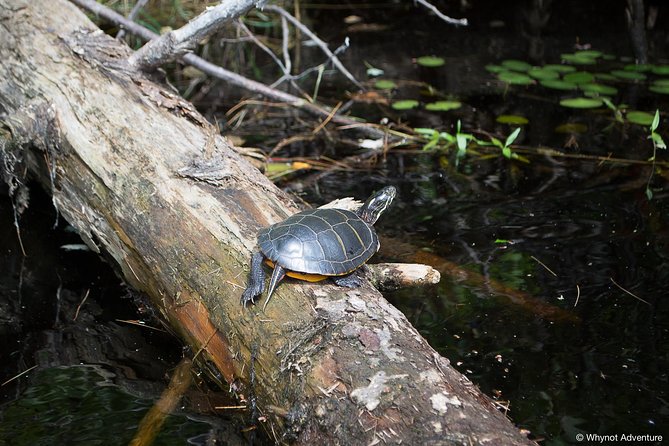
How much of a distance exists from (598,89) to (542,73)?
2.19 ft

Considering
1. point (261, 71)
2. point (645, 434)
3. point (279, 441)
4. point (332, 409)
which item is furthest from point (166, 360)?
point (261, 71)

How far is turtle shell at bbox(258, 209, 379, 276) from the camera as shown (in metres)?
2.67

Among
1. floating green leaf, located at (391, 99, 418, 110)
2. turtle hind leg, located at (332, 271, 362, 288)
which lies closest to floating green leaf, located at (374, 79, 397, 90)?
floating green leaf, located at (391, 99, 418, 110)

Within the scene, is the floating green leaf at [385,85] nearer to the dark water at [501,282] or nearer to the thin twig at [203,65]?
the dark water at [501,282]

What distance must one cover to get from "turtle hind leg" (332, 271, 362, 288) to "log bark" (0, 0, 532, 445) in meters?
0.05

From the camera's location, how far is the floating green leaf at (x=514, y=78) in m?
6.31

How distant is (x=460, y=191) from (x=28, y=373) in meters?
2.90

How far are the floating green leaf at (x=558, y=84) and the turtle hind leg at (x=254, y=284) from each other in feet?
14.2

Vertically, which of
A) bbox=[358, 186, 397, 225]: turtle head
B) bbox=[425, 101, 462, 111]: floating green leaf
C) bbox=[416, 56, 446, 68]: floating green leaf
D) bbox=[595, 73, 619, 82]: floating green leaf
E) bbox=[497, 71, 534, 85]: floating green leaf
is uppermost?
bbox=[358, 186, 397, 225]: turtle head

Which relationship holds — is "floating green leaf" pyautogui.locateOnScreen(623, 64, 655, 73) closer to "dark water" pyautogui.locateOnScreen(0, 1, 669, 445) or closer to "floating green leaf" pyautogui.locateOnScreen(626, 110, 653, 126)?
"dark water" pyautogui.locateOnScreen(0, 1, 669, 445)

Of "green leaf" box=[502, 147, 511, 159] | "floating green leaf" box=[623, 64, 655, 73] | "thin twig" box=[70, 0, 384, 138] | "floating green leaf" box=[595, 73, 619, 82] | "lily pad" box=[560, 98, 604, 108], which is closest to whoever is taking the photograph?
"green leaf" box=[502, 147, 511, 159]

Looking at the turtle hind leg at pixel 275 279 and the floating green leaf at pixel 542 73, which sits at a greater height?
the turtle hind leg at pixel 275 279

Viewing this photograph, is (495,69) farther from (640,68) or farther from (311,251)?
(311,251)

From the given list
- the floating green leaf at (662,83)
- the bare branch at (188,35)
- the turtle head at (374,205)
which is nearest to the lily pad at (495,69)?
the floating green leaf at (662,83)
